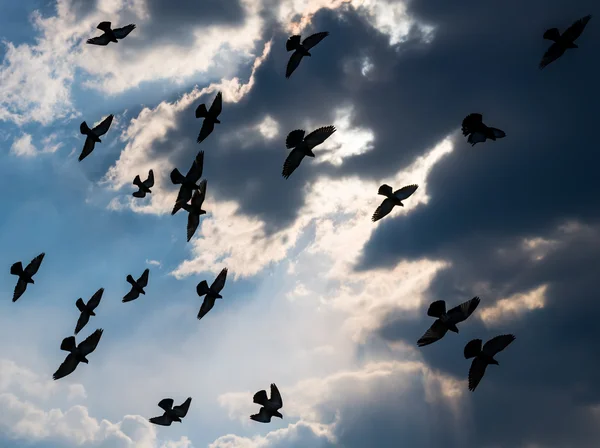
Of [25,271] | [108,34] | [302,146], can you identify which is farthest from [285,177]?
[25,271]

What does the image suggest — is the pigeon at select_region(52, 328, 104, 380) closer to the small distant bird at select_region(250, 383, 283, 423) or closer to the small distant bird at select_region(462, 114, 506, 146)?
the small distant bird at select_region(250, 383, 283, 423)

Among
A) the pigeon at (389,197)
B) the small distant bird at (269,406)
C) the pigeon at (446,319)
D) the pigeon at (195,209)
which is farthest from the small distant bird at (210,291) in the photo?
the pigeon at (446,319)

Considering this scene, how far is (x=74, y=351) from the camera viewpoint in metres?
36.8

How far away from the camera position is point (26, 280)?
132ft

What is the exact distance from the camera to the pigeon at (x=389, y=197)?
32.2 metres

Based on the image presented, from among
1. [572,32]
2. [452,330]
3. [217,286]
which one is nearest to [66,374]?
[217,286]

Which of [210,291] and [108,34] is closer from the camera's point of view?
[108,34]

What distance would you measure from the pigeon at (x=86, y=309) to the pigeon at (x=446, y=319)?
2136 centimetres

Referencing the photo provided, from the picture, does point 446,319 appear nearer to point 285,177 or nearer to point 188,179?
point 285,177

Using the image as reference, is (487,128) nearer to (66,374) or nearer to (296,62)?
(296,62)

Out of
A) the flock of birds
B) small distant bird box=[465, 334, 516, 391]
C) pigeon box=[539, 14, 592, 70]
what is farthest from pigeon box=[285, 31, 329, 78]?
small distant bird box=[465, 334, 516, 391]

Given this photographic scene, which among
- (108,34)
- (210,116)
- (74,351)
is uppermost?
(108,34)

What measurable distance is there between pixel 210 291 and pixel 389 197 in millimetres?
13849

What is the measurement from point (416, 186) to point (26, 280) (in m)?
25.1
